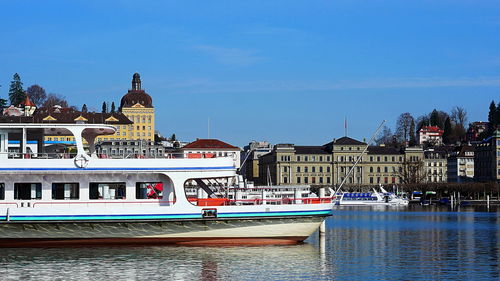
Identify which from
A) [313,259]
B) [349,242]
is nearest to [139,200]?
[313,259]

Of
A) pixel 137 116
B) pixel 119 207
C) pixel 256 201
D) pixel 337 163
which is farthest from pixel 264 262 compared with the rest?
pixel 137 116

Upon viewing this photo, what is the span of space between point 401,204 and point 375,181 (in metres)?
55.5

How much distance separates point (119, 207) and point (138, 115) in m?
155

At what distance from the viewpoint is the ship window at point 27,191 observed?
37719 millimetres

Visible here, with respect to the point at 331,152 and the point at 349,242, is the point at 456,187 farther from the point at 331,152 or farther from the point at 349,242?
the point at 349,242

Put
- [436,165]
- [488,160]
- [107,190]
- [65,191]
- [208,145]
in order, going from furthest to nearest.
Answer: [436,165], [488,160], [208,145], [107,190], [65,191]

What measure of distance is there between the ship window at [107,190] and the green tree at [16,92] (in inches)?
5947

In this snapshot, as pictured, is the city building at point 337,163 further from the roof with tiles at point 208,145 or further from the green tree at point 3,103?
the green tree at point 3,103

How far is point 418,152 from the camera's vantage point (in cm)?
18412

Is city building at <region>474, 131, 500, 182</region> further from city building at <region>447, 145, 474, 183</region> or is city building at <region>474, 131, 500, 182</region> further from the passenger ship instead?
the passenger ship

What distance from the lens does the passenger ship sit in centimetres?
3716

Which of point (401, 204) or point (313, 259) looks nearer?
point (313, 259)

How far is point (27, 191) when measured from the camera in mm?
37812

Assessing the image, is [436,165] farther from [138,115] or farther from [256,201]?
[256,201]
